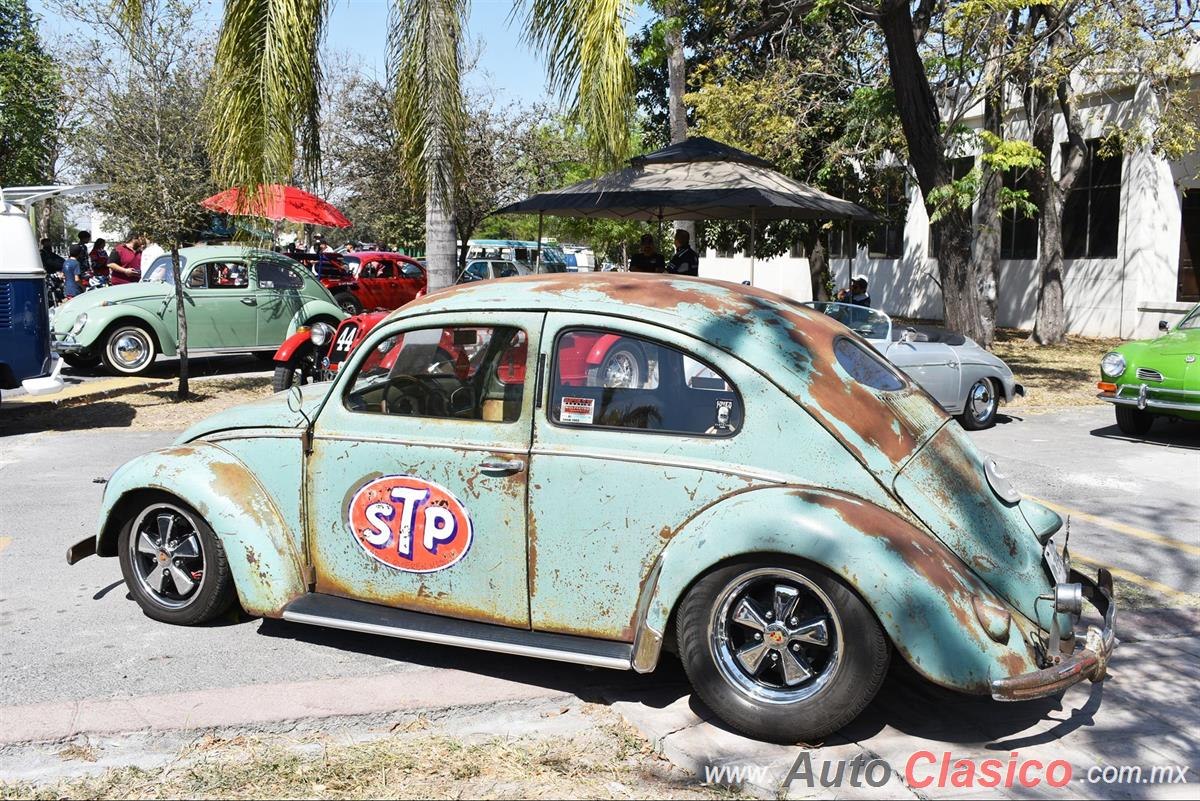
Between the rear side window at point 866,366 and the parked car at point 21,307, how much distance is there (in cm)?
911

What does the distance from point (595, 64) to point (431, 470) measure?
5.74 meters

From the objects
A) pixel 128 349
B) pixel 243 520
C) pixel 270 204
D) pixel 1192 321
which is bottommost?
pixel 243 520

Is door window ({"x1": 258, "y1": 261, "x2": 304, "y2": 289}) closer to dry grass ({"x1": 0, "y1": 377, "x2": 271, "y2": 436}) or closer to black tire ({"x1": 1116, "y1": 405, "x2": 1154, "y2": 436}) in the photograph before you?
dry grass ({"x1": 0, "y1": 377, "x2": 271, "y2": 436})

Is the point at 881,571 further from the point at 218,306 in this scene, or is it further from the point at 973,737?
the point at 218,306

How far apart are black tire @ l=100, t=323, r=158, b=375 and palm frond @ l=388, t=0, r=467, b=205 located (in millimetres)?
6589

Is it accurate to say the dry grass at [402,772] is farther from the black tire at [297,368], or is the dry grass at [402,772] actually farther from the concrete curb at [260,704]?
the black tire at [297,368]

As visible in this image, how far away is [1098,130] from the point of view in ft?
71.0

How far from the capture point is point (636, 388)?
14.0 feet

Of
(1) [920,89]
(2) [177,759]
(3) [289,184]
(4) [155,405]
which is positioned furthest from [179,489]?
(1) [920,89]

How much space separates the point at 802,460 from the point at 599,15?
6185 mm

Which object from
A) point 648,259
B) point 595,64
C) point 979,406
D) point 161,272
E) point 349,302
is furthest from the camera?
point 349,302

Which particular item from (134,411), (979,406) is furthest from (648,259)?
(134,411)

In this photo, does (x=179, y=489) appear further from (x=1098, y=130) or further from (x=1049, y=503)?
(x=1098, y=130)

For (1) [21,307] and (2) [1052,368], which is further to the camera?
(2) [1052,368]
